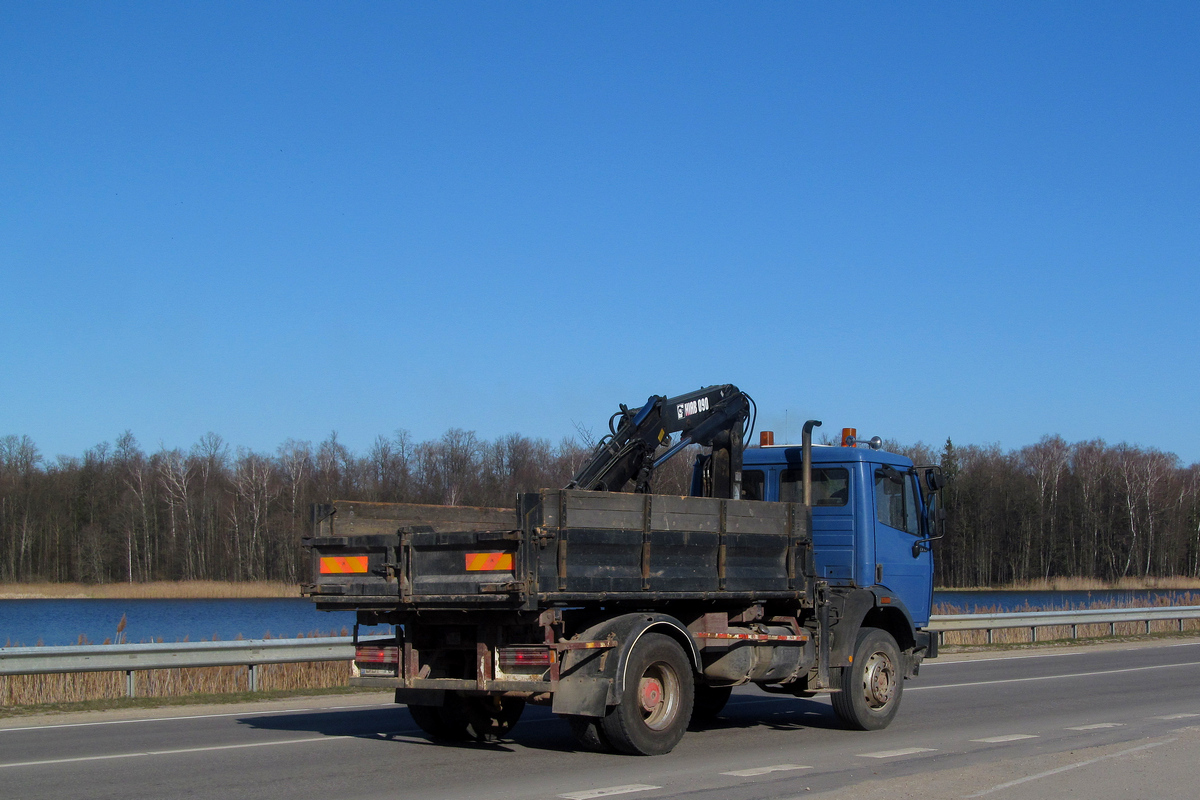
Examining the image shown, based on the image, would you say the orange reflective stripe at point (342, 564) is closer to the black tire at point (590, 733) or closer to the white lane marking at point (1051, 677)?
the black tire at point (590, 733)

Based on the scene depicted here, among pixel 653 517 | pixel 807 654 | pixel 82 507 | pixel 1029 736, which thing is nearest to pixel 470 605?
pixel 653 517

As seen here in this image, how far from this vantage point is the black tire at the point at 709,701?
11921 mm

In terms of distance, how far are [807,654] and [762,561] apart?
1119mm

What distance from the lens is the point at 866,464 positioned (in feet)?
39.1

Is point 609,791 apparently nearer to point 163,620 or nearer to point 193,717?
point 193,717

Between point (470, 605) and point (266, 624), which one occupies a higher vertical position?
point (470, 605)

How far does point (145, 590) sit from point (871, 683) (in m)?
52.3

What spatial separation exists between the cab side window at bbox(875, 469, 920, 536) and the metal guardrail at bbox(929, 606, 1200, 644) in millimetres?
10950

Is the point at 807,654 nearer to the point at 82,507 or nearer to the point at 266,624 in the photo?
the point at 266,624

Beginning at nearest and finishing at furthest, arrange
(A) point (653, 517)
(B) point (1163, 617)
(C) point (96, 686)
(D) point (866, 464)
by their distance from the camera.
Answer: (A) point (653, 517), (D) point (866, 464), (C) point (96, 686), (B) point (1163, 617)

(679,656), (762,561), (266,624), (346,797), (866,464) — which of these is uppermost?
(866,464)

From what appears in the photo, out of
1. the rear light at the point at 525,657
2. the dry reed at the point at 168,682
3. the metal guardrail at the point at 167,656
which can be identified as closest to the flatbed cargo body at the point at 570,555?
the rear light at the point at 525,657

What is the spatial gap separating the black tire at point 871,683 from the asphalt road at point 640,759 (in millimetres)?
200

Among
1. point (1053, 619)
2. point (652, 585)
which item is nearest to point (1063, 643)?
point (1053, 619)
